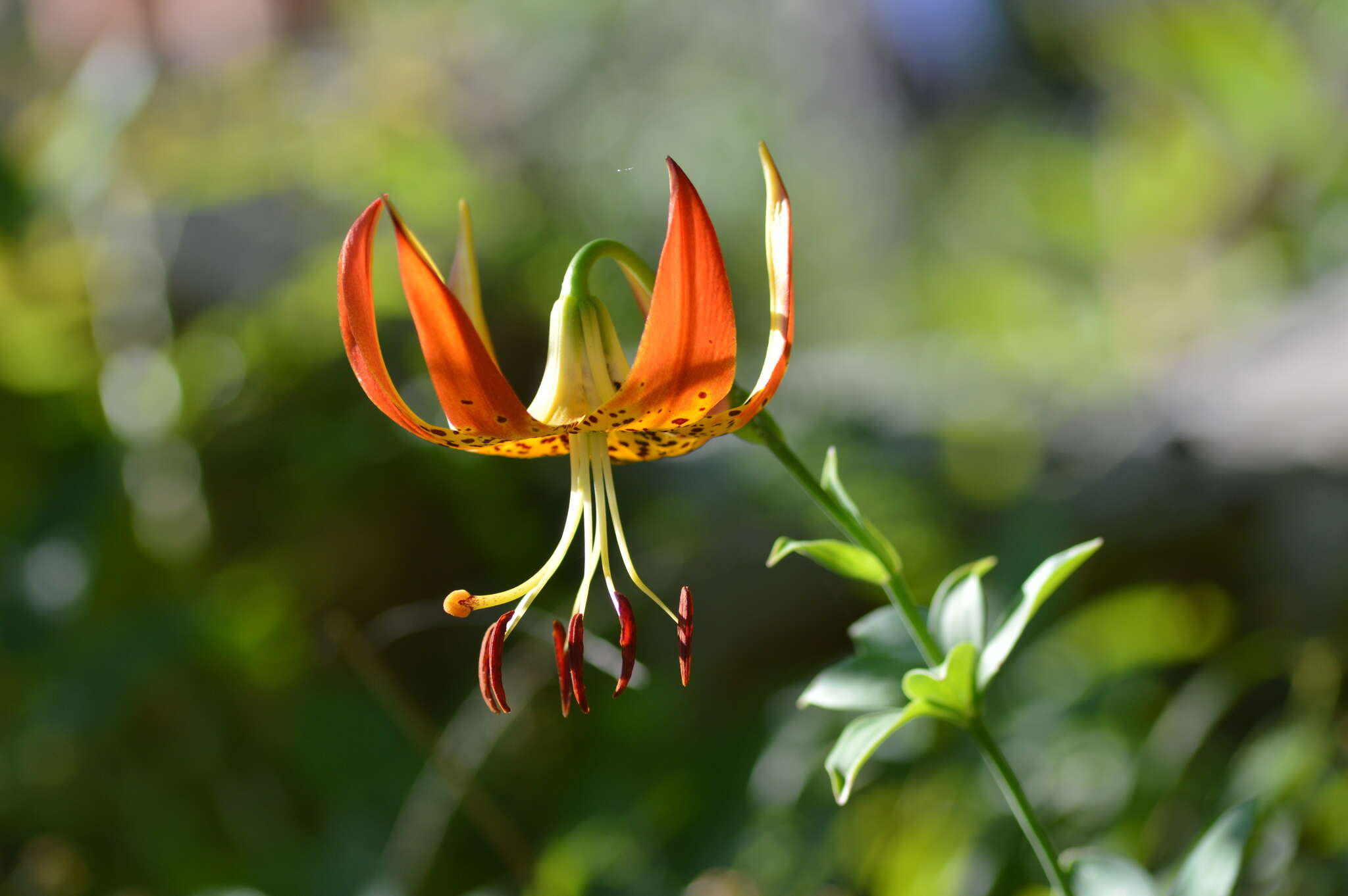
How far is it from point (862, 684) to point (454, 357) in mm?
289

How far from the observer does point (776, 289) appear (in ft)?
1.51

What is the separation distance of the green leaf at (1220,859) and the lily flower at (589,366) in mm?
302

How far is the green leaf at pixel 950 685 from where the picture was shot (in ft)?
1.63

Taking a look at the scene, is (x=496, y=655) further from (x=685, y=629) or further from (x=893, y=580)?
(x=893, y=580)

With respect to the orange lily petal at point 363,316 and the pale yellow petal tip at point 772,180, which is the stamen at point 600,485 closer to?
the orange lily petal at point 363,316

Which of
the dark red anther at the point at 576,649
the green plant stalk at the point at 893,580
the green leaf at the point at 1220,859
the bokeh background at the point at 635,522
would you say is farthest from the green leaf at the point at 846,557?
the bokeh background at the point at 635,522

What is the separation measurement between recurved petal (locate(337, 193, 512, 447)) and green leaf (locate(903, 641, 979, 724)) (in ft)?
0.92

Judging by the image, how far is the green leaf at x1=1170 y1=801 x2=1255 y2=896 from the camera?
0.54m

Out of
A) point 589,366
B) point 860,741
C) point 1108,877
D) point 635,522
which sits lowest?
point 635,522

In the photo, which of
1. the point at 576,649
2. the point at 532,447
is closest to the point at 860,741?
the point at 576,649

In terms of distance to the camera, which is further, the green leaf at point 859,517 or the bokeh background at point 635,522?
the bokeh background at point 635,522

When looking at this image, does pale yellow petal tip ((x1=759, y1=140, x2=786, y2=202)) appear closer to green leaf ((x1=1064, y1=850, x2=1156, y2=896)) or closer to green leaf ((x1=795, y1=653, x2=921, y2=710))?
green leaf ((x1=795, y1=653, x2=921, y2=710))

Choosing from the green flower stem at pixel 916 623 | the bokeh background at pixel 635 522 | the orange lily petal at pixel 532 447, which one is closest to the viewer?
the green flower stem at pixel 916 623

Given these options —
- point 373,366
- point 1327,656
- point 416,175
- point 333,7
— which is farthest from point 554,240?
point 333,7
